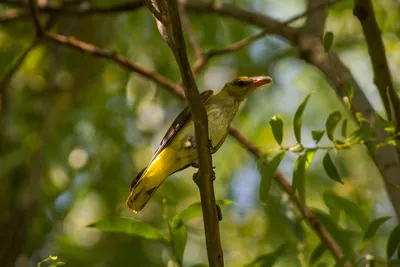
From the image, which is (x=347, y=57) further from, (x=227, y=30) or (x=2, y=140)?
(x=2, y=140)

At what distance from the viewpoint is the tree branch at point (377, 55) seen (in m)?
2.33

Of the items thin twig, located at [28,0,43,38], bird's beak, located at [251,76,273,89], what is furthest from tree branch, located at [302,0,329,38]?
thin twig, located at [28,0,43,38]

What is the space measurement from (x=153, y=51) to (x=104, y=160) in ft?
3.04

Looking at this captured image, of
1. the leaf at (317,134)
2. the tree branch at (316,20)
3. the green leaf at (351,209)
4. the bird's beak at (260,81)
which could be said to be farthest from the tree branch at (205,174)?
the tree branch at (316,20)

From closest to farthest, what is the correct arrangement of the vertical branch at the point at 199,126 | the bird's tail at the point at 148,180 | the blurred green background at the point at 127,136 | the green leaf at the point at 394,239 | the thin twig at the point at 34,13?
the vertical branch at the point at 199,126 < the green leaf at the point at 394,239 < the bird's tail at the point at 148,180 < the thin twig at the point at 34,13 < the blurred green background at the point at 127,136

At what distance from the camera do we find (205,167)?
2.08m

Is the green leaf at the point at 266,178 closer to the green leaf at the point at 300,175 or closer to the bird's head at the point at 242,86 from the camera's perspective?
the green leaf at the point at 300,175

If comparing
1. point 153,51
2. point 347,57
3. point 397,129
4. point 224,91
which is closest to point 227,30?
point 153,51

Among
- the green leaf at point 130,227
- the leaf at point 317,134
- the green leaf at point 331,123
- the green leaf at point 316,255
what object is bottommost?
the green leaf at point 316,255

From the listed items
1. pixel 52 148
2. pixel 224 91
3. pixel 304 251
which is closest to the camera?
pixel 304 251

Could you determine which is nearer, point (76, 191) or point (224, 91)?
point (224, 91)

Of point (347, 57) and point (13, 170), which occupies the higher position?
point (347, 57)

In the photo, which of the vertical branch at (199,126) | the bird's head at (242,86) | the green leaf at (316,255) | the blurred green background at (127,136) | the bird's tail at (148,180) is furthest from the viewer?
the blurred green background at (127,136)

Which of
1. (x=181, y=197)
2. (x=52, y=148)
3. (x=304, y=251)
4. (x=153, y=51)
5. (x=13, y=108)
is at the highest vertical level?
(x=153, y=51)
